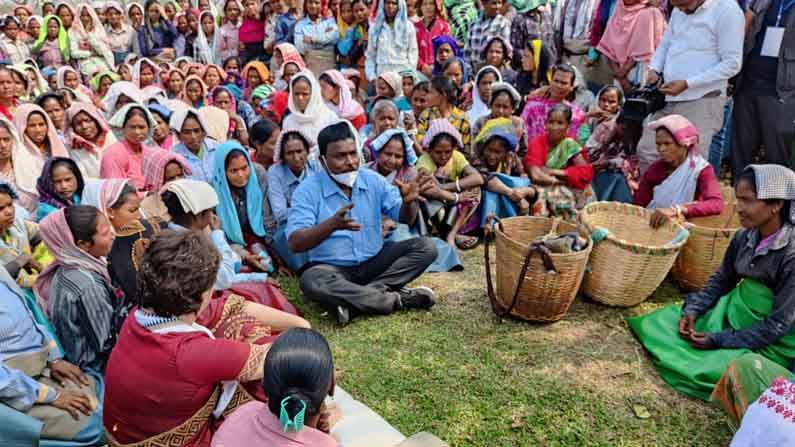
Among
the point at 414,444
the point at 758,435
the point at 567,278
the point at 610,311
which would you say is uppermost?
the point at 414,444

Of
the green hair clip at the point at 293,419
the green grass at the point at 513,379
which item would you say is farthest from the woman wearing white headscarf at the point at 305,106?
the green hair clip at the point at 293,419

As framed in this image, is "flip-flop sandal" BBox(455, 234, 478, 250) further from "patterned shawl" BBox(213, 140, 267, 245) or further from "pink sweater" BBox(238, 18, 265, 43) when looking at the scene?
"pink sweater" BBox(238, 18, 265, 43)

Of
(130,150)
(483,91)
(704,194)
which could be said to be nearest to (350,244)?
(130,150)

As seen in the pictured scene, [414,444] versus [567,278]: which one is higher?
[414,444]

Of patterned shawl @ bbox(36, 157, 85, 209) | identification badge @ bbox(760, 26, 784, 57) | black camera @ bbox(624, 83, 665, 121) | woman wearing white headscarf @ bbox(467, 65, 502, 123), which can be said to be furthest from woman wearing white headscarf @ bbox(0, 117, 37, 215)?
identification badge @ bbox(760, 26, 784, 57)

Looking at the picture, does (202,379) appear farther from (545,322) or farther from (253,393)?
(545,322)

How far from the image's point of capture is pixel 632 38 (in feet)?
20.5

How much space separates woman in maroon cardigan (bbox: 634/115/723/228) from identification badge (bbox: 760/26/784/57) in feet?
4.76

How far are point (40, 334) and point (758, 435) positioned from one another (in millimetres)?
3121

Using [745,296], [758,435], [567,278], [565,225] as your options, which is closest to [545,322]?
[567,278]

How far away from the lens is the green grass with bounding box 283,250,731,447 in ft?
9.53

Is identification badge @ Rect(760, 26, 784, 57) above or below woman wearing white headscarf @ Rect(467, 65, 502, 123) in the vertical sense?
above

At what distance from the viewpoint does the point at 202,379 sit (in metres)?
2.07

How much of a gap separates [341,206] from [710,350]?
97.0 inches
